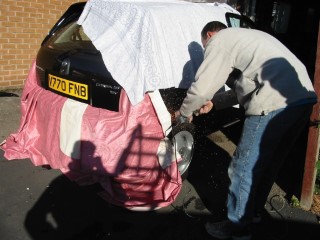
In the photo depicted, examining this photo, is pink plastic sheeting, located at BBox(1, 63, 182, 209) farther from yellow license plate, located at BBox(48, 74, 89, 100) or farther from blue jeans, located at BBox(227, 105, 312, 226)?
blue jeans, located at BBox(227, 105, 312, 226)

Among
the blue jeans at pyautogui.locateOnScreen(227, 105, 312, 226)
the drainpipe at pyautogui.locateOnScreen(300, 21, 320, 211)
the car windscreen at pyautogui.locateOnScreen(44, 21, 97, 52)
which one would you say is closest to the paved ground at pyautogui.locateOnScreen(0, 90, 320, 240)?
the drainpipe at pyautogui.locateOnScreen(300, 21, 320, 211)

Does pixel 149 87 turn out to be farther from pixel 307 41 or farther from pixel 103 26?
pixel 307 41

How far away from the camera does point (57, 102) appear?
11.6 ft

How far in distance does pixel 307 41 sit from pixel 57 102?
8.76 metres

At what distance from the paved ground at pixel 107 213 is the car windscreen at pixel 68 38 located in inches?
55.0

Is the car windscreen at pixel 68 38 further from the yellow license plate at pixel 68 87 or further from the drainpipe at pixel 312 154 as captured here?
the drainpipe at pixel 312 154

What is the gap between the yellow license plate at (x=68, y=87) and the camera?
331 cm

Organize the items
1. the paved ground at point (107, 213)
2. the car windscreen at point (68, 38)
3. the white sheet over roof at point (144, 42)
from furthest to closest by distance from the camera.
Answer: the car windscreen at point (68, 38), the white sheet over roof at point (144, 42), the paved ground at point (107, 213)

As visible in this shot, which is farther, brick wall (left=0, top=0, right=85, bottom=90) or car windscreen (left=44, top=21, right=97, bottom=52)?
brick wall (left=0, top=0, right=85, bottom=90)

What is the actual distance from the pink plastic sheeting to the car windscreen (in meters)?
0.52

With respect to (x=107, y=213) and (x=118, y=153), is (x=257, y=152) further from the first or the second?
(x=107, y=213)

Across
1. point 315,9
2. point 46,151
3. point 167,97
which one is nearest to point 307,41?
point 315,9

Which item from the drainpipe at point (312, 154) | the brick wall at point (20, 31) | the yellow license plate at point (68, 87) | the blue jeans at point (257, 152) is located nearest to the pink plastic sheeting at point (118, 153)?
the yellow license plate at point (68, 87)

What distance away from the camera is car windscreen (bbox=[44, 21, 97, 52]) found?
3.72m
